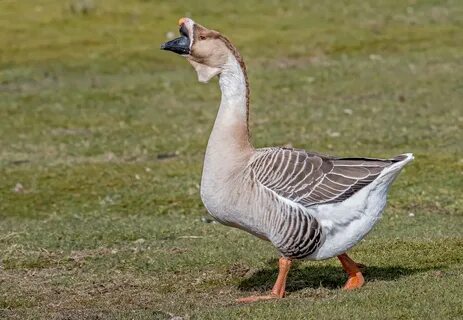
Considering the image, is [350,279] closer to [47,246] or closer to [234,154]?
[234,154]

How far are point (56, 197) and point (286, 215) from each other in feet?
27.3

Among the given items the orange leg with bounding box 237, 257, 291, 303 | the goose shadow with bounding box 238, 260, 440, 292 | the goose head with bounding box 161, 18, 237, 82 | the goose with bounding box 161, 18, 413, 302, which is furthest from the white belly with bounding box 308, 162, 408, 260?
the goose head with bounding box 161, 18, 237, 82

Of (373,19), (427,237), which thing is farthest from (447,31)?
(427,237)

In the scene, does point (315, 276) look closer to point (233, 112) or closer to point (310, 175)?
point (310, 175)

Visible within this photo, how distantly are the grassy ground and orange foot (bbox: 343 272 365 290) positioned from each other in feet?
0.60

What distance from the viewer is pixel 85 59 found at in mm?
Answer: 30969

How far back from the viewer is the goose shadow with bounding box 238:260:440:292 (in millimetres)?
10711

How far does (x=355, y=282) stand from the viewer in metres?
10.2

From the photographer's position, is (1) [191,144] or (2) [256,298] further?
(1) [191,144]

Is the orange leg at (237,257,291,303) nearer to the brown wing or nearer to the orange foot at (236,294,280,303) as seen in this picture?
the orange foot at (236,294,280,303)

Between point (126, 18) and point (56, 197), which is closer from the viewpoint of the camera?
point (56, 197)

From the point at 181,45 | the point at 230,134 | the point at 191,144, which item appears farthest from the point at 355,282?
the point at 191,144

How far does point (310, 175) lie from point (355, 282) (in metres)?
1.17

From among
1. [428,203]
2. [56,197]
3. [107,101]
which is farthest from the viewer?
[107,101]
